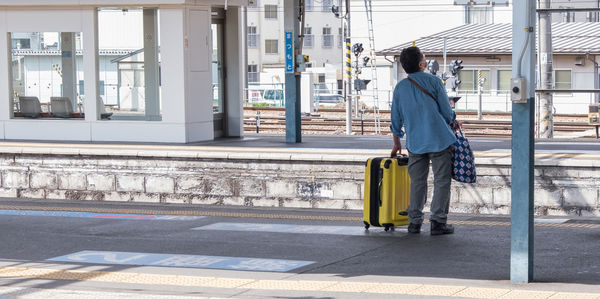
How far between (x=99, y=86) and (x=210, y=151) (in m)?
4.04

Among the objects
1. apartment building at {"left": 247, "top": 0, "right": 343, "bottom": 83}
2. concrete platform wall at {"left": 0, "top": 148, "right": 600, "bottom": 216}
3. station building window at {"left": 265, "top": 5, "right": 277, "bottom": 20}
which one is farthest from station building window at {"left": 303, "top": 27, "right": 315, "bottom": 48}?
concrete platform wall at {"left": 0, "top": 148, "right": 600, "bottom": 216}

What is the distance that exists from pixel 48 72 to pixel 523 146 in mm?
11689

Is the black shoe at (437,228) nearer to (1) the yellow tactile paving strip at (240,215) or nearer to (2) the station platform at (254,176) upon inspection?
(1) the yellow tactile paving strip at (240,215)

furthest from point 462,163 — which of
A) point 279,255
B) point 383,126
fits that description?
point 383,126

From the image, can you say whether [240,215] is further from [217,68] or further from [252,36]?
[252,36]

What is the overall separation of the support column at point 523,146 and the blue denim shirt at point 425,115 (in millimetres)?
2252

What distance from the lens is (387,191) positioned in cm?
979

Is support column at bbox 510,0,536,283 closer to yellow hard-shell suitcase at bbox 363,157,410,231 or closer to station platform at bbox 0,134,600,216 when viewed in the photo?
yellow hard-shell suitcase at bbox 363,157,410,231

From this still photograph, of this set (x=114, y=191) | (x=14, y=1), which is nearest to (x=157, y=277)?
(x=114, y=191)

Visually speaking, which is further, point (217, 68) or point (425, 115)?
point (217, 68)

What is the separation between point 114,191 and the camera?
14.0 meters

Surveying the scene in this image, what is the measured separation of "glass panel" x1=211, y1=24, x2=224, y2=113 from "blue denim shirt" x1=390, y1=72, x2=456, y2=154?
27.0 ft

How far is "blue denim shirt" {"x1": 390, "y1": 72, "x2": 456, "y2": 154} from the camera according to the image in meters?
9.32

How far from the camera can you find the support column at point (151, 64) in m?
16.4
